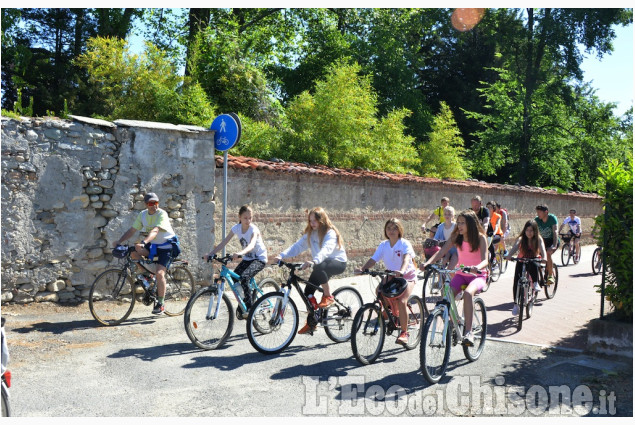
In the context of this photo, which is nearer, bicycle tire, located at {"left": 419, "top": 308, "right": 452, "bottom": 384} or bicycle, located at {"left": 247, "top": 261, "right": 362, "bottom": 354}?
bicycle tire, located at {"left": 419, "top": 308, "right": 452, "bottom": 384}

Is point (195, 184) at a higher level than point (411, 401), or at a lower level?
higher

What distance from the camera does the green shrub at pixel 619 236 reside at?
7.00 meters

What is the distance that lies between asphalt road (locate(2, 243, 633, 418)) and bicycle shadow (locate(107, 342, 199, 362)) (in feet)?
0.04

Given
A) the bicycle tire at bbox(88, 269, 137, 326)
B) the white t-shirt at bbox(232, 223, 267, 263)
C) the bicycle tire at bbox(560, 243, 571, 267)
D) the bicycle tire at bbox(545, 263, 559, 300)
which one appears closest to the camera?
the white t-shirt at bbox(232, 223, 267, 263)

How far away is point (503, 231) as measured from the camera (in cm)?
1532

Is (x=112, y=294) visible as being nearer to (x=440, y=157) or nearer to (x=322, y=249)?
(x=322, y=249)

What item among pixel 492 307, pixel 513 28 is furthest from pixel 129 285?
pixel 513 28

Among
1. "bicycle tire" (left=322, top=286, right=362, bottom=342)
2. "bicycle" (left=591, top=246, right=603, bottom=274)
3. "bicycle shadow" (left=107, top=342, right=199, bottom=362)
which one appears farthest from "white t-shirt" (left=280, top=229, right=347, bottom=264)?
"bicycle" (left=591, top=246, right=603, bottom=274)

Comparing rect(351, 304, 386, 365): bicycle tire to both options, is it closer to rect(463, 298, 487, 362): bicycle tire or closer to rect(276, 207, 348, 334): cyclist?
rect(276, 207, 348, 334): cyclist

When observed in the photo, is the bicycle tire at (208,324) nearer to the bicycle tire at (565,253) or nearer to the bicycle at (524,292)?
the bicycle at (524,292)

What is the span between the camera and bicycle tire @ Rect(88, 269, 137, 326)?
848 centimetres

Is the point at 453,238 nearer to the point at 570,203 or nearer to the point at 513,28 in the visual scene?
the point at 570,203

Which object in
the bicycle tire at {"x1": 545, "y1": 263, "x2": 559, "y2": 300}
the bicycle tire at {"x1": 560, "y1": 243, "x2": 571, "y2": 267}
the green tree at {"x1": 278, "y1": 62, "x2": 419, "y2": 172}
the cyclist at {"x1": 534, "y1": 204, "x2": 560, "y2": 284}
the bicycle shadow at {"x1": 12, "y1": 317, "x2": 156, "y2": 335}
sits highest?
the green tree at {"x1": 278, "y1": 62, "x2": 419, "y2": 172}

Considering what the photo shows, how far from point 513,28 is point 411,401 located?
Answer: 93.3 ft
